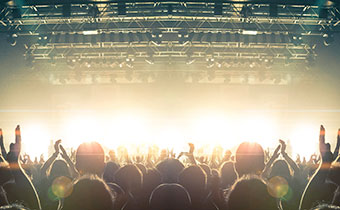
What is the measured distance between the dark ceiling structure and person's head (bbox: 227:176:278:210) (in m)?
7.52

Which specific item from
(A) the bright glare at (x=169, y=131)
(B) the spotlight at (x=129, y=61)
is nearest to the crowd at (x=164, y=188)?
(B) the spotlight at (x=129, y=61)

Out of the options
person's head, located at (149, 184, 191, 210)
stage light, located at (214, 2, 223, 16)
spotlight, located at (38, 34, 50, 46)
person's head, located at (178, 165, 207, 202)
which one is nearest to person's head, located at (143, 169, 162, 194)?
person's head, located at (178, 165, 207, 202)

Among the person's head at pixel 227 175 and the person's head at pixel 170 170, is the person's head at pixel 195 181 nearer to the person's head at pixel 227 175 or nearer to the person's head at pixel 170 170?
the person's head at pixel 170 170

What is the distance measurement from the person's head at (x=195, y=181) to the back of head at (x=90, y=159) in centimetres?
71

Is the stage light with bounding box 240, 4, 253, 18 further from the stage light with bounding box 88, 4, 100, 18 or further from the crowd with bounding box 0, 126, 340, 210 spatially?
the crowd with bounding box 0, 126, 340, 210

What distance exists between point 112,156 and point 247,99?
40.4 ft

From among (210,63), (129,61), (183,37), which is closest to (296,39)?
(210,63)

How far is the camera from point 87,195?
2.03 meters

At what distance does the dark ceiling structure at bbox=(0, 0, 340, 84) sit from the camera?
385 inches

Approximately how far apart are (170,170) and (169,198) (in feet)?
3.79

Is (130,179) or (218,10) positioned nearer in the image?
(130,179)

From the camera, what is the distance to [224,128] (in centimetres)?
1688

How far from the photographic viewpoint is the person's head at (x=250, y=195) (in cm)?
210

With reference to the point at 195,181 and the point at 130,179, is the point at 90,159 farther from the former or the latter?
the point at 195,181
